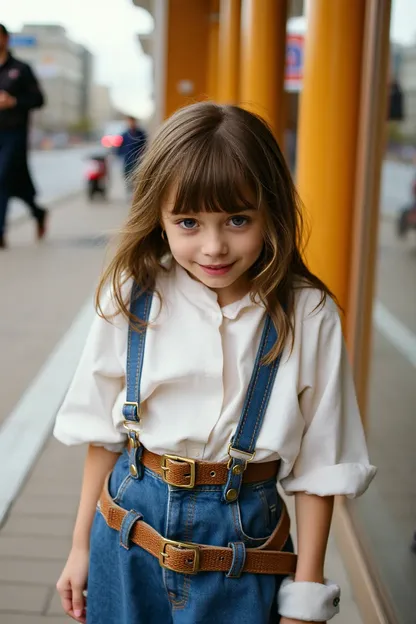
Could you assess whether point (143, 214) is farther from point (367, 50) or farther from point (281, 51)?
point (281, 51)

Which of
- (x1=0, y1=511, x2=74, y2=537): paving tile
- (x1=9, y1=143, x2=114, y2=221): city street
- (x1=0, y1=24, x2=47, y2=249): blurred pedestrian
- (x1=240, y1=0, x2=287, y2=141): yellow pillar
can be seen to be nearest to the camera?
(x1=0, y1=511, x2=74, y2=537): paving tile

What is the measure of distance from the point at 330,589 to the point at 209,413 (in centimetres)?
36

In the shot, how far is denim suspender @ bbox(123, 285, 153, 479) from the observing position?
1.42m

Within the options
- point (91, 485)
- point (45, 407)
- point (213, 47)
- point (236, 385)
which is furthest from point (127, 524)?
point (213, 47)

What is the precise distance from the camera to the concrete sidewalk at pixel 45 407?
245cm

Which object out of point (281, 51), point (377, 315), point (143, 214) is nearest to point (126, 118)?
point (281, 51)

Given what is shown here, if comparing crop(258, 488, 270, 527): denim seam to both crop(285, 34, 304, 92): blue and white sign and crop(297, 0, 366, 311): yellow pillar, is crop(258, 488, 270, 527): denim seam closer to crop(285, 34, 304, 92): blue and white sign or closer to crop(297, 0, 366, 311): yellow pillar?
crop(297, 0, 366, 311): yellow pillar

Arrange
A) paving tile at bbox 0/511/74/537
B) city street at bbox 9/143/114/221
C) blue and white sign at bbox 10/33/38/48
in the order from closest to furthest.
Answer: paving tile at bbox 0/511/74/537 < blue and white sign at bbox 10/33/38/48 < city street at bbox 9/143/114/221

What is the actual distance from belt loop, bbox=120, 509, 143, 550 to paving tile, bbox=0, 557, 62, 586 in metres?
1.19

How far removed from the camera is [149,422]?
1451 millimetres

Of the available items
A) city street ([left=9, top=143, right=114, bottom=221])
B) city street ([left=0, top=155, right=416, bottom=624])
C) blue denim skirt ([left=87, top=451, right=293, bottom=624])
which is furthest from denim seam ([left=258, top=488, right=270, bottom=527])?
city street ([left=9, top=143, right=114, bottom=221])

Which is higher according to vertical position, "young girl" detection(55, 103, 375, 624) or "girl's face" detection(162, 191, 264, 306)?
"girl's face" detection(162, 191, 264, 306)

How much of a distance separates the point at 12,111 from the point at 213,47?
23.6ft

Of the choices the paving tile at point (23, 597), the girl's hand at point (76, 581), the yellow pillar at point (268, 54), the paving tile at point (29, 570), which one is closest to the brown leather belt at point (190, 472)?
the girl's hand at point (76, 581)
